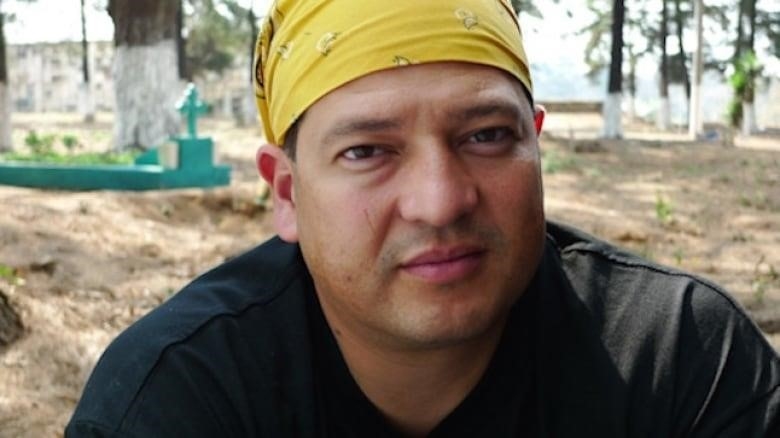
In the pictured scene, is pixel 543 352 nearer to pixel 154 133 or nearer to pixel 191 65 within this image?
pixel 154 133

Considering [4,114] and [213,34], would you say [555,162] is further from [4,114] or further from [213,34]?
[213,34]

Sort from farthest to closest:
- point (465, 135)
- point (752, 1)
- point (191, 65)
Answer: point (191, 65), point (752, 1), point (465, 135)

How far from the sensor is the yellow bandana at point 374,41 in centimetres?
158

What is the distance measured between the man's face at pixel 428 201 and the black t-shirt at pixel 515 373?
142 mm

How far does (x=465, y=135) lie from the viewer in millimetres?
1573

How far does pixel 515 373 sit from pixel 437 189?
0.35m


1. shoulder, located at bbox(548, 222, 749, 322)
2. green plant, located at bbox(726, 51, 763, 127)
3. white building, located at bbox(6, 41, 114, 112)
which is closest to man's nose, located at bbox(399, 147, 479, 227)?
shoulder, located at bbox(548, 222, 749, 322)

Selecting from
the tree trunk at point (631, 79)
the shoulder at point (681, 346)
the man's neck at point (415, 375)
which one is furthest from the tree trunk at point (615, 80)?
the man's neck at point (415, 375)

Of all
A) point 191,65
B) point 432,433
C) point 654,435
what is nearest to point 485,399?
point 432,433

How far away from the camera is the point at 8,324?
398cm

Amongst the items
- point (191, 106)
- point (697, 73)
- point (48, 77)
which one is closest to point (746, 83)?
point (697, 73)

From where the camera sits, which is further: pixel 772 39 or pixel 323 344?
pixel 772 39

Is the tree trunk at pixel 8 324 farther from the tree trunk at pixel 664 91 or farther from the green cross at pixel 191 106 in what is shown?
the tree trunk at pixel 664 91

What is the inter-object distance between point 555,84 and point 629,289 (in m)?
68.8
